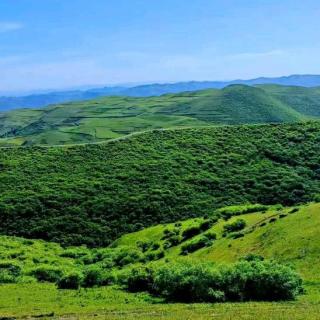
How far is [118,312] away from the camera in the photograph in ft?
133

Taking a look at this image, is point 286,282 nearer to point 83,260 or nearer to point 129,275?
point 129,275

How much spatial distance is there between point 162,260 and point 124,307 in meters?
27.2

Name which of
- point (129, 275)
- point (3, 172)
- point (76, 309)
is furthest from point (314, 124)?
point (76, 309)

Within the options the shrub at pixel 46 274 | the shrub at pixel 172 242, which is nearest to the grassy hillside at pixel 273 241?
the shrub at pixel 172 242

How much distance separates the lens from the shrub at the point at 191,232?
81.4 meters

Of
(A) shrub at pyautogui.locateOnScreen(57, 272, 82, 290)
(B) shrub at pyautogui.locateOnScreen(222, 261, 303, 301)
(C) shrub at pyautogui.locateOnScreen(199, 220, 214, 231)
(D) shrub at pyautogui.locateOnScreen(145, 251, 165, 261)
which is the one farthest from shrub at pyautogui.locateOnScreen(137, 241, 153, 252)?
(B) shrub at pyautogui.locateOnScreen(222, 261, 303, 301)

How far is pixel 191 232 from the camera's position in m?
82.2

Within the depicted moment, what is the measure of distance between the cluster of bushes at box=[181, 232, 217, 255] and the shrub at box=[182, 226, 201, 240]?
6258mm

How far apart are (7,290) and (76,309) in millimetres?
16095

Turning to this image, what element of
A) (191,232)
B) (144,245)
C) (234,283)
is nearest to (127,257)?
(144,245)

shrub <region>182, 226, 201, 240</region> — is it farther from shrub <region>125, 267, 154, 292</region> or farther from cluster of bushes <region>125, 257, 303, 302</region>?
cluster of bushes <region>125, 257, 303, 302</region>

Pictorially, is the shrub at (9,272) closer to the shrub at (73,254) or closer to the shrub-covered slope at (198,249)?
the shrub-covered slope at (198,249)

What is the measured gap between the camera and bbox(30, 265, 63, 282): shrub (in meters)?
66.5

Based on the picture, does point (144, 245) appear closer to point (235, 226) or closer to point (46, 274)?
point (235, 226)
